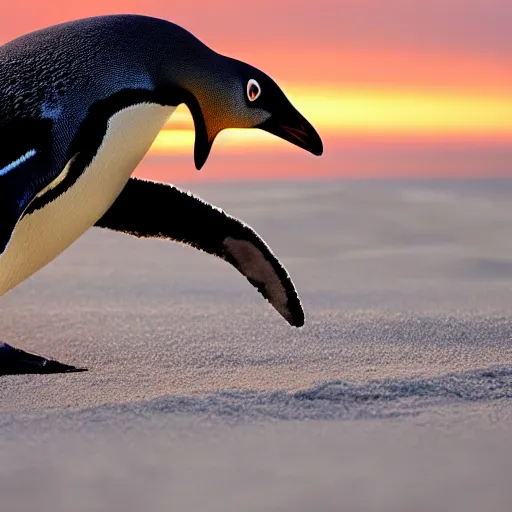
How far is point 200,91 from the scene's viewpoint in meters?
4.24

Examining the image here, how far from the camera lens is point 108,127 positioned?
392cm

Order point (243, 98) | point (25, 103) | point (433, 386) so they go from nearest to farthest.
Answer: point (25, 103) < point (433, 386) < point (243, 98)

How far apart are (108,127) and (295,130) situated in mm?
1112

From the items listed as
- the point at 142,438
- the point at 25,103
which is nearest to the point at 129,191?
the point at 25,103

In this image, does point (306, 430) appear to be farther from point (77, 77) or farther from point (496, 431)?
point (77, 77)

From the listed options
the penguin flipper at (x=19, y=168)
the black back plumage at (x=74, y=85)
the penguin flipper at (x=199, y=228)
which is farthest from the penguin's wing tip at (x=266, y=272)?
the penguin flipper at (x=19, y=168)

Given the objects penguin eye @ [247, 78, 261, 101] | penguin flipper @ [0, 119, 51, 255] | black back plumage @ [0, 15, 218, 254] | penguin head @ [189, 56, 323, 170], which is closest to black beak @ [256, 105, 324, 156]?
penguin head @ [189, 56, 323, 170]

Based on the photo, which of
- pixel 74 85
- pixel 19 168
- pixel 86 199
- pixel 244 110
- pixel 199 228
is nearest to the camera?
pixel 19 168

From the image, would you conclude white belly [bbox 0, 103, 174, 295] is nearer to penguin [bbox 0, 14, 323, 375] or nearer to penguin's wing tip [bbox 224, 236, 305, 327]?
penguin [bbox 0, 14, 323, 375]

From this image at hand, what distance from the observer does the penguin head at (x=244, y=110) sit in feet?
14.1

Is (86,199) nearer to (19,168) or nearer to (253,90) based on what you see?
(19,168)

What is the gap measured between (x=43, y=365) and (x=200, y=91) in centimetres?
147

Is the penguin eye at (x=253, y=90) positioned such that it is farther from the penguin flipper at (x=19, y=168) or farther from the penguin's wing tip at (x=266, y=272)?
the penguin flipper at (x=19, y=168)

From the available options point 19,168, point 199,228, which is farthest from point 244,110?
point 19,168
